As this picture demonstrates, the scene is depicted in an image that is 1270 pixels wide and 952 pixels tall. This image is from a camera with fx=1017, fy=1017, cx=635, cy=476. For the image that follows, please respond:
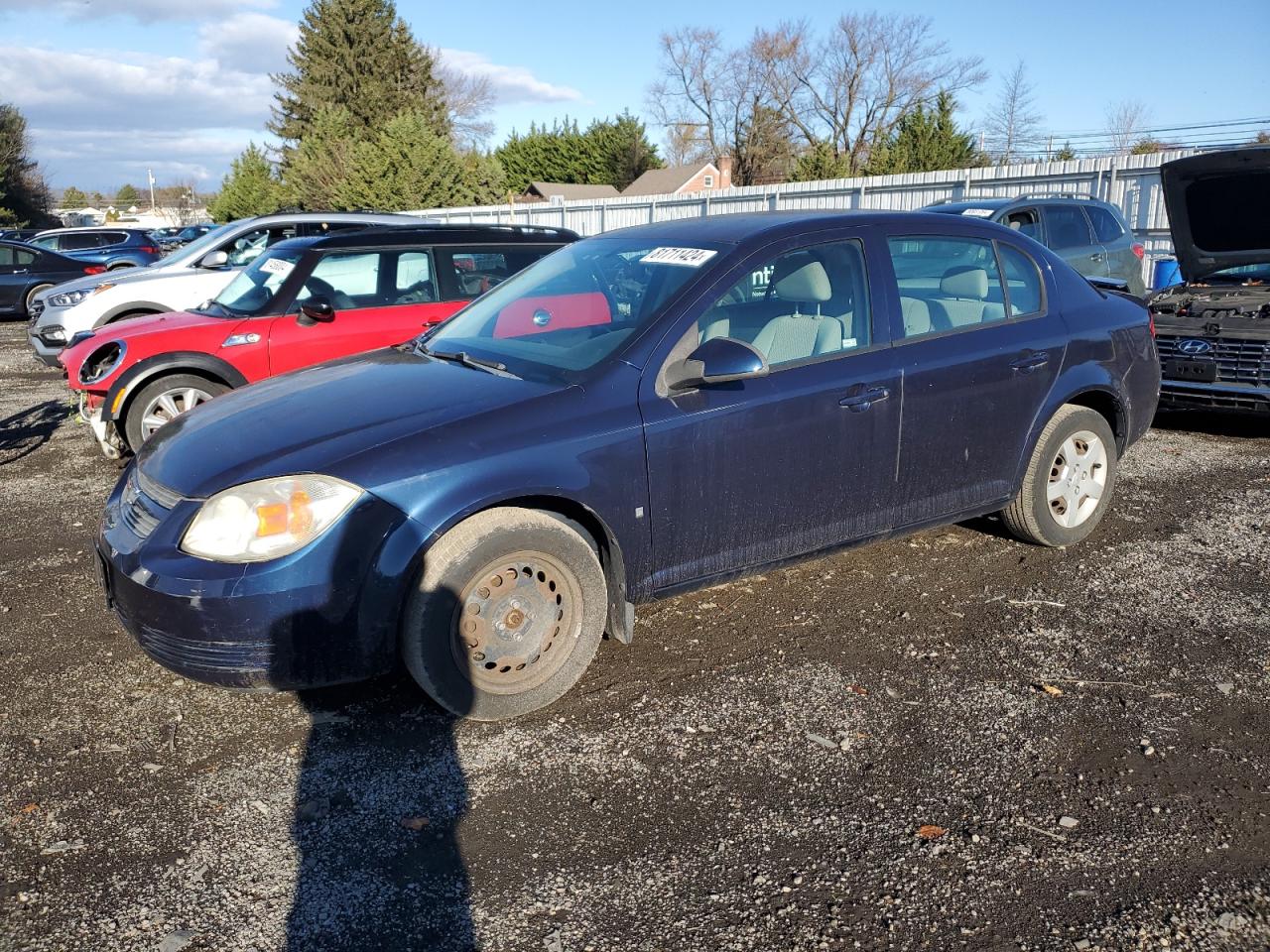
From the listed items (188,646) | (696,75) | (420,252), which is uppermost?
(696,75)

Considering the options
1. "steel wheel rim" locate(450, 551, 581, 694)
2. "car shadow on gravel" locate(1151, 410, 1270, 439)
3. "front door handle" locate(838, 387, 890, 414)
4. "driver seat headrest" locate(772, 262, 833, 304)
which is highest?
"driver seat headrest" locate(772, 262, 833, 304)

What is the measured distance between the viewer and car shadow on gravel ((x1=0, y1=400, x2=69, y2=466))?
825 centimetres

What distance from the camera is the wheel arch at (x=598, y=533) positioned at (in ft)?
11.4

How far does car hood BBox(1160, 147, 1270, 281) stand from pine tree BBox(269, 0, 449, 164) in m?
54.6

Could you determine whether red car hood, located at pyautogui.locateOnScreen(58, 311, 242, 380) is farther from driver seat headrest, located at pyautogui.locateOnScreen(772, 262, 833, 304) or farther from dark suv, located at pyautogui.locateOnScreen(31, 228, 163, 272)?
dark suv, located at pyautogui.locateOnScreen(31, 228, 163, 272)

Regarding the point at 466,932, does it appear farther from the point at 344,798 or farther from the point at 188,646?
the point at 188,646

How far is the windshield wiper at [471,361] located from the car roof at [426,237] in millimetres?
3341

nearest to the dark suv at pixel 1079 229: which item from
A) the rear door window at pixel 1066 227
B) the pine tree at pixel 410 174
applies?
the rear door window at pixel 1066 227

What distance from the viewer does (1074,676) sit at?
3932mm

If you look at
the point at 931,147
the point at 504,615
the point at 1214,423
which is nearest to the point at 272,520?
the point at 504,615

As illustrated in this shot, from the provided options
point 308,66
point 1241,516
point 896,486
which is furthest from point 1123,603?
point 308,66

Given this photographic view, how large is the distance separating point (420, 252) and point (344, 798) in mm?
5277

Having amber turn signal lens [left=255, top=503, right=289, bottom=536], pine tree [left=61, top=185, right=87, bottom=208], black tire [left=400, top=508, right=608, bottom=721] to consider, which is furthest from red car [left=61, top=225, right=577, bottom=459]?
pine tree [left=61, top=185, right=87, bottom=208]

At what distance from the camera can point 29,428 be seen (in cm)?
909
